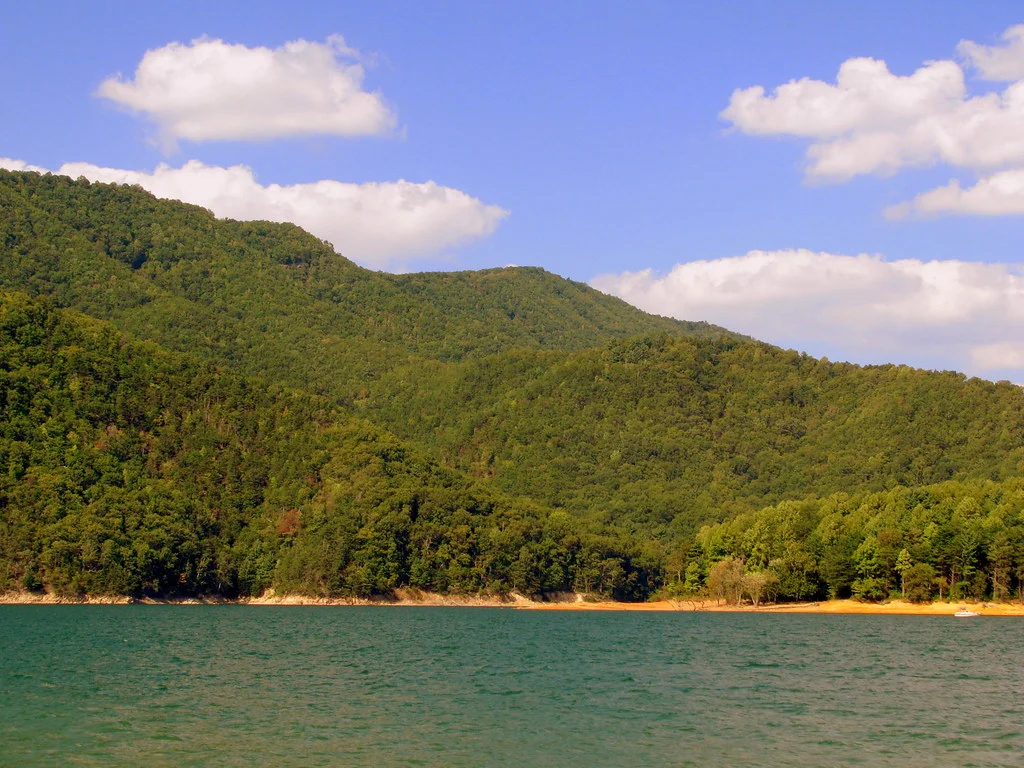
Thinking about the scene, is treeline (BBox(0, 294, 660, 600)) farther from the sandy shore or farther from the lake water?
the lake water

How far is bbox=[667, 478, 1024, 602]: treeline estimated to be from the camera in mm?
124625

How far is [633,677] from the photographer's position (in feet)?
207

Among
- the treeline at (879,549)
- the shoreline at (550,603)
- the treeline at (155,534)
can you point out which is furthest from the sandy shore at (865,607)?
the treeline at (155,534)

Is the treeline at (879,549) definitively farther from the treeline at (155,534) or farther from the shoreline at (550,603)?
the treeline at (155,534)

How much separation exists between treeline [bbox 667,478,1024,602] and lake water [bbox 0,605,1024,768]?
29604mm

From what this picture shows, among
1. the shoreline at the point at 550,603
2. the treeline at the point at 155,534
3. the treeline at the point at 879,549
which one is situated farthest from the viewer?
the treeline at the point at 155,534

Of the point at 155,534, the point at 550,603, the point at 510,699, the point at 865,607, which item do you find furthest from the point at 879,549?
the point at 155,534

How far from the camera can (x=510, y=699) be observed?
5347 centimetres

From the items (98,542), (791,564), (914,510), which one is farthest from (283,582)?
(914,510)

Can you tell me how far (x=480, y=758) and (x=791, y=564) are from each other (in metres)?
108

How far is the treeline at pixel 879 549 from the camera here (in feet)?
409

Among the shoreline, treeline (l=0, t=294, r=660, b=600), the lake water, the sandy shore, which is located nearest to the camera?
the lake water

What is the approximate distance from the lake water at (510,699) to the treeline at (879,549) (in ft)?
97.1

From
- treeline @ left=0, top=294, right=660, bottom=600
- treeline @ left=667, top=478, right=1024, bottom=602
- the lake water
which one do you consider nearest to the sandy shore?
treeline @ left=667, top=478, right=1024, bottom=602
